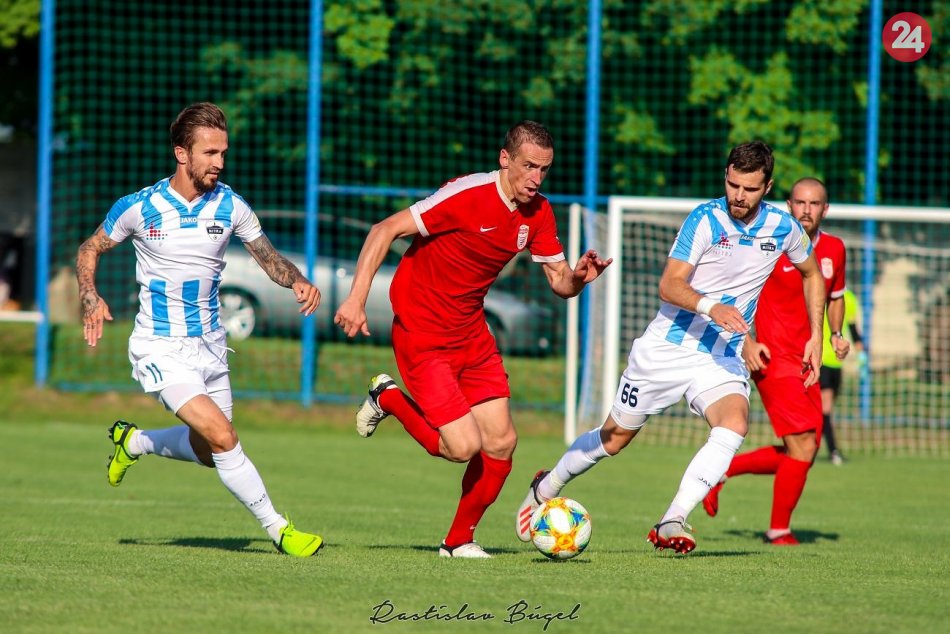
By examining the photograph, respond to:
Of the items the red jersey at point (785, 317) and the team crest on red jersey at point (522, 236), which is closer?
the team crest on red jersey at point (522, 236)

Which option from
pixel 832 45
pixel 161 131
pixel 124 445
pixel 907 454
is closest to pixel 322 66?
pixel 161 131

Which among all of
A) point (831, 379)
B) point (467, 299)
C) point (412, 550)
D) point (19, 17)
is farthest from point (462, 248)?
point (19, 17)

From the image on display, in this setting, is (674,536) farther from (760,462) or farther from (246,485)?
(760,462)

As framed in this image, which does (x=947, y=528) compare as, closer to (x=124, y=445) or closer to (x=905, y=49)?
(x=124, y=445)

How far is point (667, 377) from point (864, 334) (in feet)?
34.2

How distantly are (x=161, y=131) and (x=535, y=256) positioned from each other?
14.2 meters

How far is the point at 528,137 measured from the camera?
276 inches

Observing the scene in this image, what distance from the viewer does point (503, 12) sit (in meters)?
20.0

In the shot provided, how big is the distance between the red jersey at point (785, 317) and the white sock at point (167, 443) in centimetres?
369

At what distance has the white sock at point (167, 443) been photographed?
7746mm

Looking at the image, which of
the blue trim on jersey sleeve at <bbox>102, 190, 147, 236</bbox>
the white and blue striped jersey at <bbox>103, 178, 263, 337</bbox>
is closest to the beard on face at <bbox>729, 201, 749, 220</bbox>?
Result: the white and blue striped jersey at <bbox>103, 178, 263, 337</bbox>

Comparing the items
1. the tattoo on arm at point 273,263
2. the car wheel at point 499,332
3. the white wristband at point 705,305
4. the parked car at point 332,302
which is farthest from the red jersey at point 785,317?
the car wheel at point 499,332

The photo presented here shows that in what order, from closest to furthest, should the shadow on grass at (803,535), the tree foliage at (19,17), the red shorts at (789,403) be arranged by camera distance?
the red shorts at (789,403), the shadow on grass at (803,535), the tree foliage at (19,17)

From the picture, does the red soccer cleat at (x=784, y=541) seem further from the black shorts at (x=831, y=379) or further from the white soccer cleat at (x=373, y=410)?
the black shorts at (x=831, y=379)
